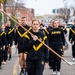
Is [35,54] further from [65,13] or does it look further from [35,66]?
[65,13]

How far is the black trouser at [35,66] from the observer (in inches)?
322

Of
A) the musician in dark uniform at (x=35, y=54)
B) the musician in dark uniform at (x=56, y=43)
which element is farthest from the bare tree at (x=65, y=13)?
the musician in dark uniform at (x=35, y=54)

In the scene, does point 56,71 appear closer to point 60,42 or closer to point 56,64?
point 56,64

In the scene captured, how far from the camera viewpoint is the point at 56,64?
11930 mm

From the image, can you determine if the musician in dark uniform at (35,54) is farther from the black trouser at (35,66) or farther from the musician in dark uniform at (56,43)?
the musician in dark uniform at (56,43)

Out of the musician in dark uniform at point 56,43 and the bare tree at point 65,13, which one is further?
the bare tree at point 65,13

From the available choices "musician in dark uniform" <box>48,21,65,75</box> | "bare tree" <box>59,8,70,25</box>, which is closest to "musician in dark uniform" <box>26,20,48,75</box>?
"musician in dark uniform" <box>48,21,65,75</box>

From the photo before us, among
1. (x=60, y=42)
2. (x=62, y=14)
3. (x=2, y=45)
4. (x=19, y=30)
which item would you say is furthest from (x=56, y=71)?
(x=62, y=14)

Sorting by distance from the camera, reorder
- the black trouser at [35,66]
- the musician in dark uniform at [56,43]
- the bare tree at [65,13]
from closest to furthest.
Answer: the black trouser at [35,66] < the musician in dark uniform at [56,43] < the bare tree at [65,13]

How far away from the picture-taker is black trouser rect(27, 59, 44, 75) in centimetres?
819

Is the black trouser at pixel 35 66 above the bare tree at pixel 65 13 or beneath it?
above

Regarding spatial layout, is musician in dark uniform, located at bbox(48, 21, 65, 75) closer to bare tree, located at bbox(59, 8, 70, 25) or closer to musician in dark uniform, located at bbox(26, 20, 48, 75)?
musician in dark uniform, located at bbox(26, 20, 48, 75)

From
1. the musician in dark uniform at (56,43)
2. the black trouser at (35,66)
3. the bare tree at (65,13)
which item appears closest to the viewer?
the black trouser at (35,66)

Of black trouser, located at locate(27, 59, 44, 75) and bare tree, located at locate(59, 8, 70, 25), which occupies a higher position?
black trouser, located at locate(27, 59, 44, 75)
